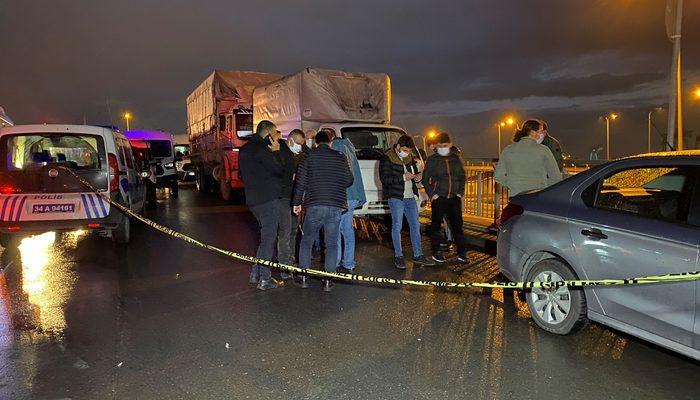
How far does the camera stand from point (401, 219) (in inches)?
270

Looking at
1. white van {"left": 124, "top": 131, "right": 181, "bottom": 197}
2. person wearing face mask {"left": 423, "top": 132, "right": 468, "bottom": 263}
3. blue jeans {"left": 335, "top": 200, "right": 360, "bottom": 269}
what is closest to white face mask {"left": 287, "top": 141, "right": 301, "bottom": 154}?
blue jeans {"left": 335, "top": 200, "right": 360, "bottom": 269}

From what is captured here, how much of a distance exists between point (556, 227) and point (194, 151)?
19.1 meters

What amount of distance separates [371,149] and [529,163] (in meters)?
3.74

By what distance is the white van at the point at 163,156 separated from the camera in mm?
17703

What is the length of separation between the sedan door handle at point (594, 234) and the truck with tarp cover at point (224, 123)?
11447mm

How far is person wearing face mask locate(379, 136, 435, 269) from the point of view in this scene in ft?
21.7

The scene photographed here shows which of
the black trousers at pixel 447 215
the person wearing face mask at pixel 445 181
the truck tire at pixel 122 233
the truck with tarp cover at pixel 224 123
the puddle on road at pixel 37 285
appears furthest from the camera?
the truck with tarp cover at pixel 224 123

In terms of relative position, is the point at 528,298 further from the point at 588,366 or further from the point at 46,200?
the point at 46,200

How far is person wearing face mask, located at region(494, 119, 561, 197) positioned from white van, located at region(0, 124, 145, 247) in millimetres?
5605

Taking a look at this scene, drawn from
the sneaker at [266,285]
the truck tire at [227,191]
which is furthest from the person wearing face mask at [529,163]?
the truck tire at [227,191]

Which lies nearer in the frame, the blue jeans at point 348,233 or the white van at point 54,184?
the blue jeans at point 348,233

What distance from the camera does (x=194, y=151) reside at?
2142 centimetres

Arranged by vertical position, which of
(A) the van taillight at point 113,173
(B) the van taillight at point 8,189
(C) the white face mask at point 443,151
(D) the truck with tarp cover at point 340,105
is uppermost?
(D) the truck with tarp cover at point 340,105

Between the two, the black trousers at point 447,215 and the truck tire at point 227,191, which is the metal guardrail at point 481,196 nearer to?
the black trousers at point 447,215
